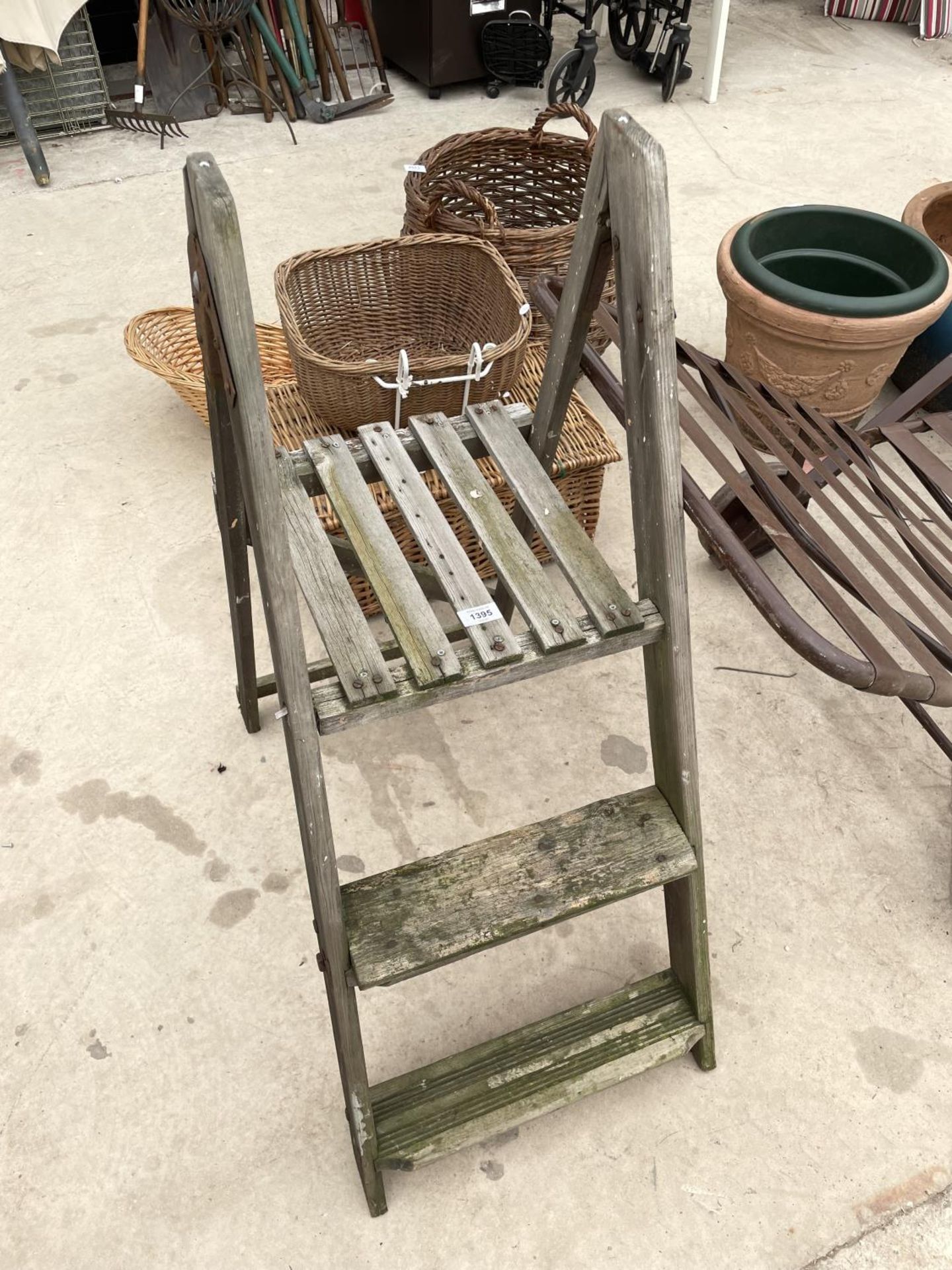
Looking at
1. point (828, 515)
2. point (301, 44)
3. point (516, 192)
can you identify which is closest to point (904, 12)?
point (301, 44)

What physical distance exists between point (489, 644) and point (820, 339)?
151cm

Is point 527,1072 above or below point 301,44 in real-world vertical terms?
below

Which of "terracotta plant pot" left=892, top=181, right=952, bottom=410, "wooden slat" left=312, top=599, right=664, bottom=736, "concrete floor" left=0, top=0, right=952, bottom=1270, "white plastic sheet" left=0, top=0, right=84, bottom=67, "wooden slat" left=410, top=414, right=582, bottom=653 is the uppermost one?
"white plastic sheet" left=0, top=0, right=84, bottom=67

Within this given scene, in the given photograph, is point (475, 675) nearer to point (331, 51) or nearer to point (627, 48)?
point (331, 51)

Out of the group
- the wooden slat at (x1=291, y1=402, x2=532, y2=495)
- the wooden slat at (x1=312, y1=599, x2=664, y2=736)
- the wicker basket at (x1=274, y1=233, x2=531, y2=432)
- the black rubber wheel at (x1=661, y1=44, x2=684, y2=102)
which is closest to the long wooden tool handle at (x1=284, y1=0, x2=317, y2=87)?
the black rubber wheel at (x1=661, y1=44, x2=684, y2=102)

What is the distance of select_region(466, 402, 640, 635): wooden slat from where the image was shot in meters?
1.20

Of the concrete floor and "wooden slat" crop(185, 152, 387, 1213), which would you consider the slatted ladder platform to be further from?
the concrete floor

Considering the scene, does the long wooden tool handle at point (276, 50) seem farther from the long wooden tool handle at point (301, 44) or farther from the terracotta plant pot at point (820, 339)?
the terracotta plant pot at point (820, 339)

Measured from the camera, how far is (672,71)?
4.10 m

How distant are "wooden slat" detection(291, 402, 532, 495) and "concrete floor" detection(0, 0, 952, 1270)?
59 centimetres

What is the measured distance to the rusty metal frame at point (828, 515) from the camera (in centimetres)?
122

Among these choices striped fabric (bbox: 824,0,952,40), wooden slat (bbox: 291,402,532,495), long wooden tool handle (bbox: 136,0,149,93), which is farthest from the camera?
striped fabric (bbox: 824,0,952,40)

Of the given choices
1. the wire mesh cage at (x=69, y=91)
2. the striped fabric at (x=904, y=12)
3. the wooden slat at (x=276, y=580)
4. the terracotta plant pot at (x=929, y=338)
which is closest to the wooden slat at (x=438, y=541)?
the wooden slat at (x=276, y=580)

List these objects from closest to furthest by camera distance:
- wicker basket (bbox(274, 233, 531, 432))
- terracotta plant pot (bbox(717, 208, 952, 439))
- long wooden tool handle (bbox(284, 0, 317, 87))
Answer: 1. wicker basket (bbox(274, 233, 531, 432))
2. terracotta plant pot (bbox(717, 208, 952, 439))
3. long wooden tool handle (bbox(284, 0, 317, 87))
